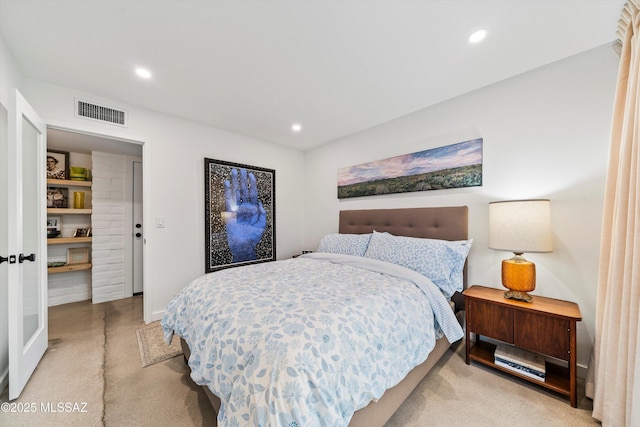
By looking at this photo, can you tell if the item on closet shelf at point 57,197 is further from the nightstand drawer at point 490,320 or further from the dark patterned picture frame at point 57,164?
the nightstand drawer at point 490,320

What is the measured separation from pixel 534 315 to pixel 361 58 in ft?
7.57

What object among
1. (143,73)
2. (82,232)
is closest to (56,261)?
(82,232)

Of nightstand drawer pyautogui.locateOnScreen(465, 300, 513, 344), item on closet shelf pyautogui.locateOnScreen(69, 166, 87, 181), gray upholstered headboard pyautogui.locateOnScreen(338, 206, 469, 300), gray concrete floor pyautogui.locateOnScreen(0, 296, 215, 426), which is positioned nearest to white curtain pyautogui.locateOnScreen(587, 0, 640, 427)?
nightstand drawer pyautogui.locateOnScreen(465, 300, 513, 344)

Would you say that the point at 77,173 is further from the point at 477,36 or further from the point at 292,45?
the point at 477,36

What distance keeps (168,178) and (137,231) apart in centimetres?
168

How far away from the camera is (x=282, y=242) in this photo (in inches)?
158

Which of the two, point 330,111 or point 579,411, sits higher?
point 330,111

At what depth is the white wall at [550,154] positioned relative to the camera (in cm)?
175

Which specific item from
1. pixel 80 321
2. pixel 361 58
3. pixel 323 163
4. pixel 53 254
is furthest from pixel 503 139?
pixel 53 254

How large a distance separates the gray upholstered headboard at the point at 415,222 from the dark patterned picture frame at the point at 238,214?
1284mm

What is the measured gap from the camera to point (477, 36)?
1.64 meters

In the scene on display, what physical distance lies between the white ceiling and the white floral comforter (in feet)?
5.73

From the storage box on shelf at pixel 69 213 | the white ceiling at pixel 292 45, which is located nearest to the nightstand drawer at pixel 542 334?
the white ceiling at pixel 292 45

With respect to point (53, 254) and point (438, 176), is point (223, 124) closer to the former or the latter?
point (438, 176)
